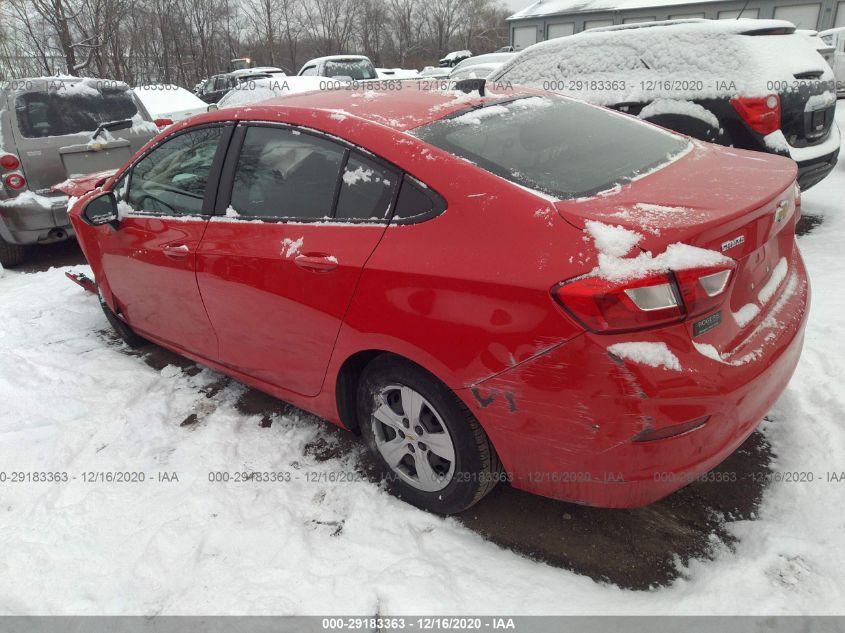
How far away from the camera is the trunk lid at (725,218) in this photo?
1746 mm

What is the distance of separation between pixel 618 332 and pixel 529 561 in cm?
102

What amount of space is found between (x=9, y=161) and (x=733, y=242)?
249 inches

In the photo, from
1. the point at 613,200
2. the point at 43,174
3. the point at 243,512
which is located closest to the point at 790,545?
the point at 613,200

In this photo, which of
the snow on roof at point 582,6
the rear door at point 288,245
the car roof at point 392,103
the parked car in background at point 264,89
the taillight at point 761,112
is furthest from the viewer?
the snow on roof at point 582,6

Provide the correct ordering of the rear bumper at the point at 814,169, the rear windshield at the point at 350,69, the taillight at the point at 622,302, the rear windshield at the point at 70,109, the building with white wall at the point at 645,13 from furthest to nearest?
1. the building with white wall at the point at 645,13
2. the rear windshield at the point at 350,69
3. the rear windshield at the point at 70,109
4. the rear bumper at the point at 814,169
5. the taillight at the point at 622,302

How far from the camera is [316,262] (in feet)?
7.59

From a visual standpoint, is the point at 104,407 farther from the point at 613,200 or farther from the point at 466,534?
the point at 613,200

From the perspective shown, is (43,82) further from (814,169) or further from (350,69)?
(350,69)

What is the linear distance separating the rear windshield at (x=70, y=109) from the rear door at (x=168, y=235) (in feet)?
10.9

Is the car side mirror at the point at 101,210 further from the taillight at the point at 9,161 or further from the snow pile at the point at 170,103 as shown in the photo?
the snow pile at the point at 170,103

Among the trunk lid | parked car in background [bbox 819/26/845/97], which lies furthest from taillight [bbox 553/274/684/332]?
parked car in background [bbox 819/26/845/97]

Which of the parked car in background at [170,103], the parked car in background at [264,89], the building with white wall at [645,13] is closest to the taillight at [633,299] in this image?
the parked car in background at [170,103]

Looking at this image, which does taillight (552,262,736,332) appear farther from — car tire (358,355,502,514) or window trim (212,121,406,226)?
window trim (212,121,406,226)

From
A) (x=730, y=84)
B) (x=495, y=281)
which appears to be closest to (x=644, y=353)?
(x=495, y=281)
